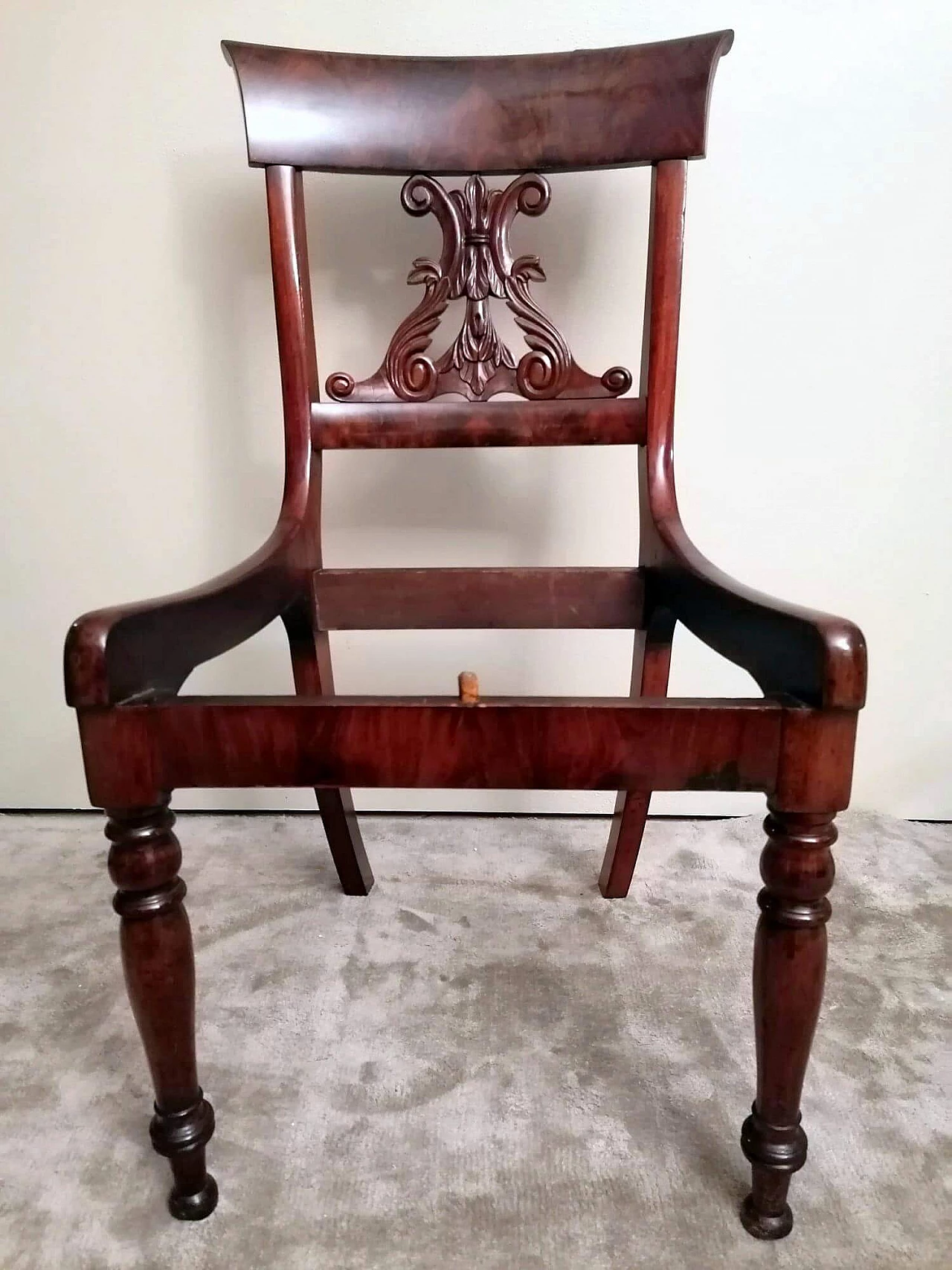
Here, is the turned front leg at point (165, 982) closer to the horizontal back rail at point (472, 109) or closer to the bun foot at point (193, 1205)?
the bun foot at point (193, 1205)

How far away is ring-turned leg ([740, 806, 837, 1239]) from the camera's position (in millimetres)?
525

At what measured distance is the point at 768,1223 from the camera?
1.93 ft

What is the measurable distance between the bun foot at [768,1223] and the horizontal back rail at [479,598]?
0.49 meters

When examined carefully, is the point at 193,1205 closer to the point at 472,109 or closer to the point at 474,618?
the point at 474,618

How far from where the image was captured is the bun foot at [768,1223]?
587mm

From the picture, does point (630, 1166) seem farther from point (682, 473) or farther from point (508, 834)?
point (682, 473)

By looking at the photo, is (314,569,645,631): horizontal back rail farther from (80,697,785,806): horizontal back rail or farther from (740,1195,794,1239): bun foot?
(740,1195,794,1239): bun foot

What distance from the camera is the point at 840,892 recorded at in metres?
1.00

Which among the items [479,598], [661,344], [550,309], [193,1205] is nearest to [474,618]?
[479,598]

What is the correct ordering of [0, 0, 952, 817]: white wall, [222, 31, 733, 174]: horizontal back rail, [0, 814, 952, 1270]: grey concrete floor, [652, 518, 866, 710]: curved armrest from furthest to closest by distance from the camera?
[0, 0, 952, 817]: white wall, [222, 31, 733, 174]: horizontal back rail, [0, 814, 952, 1270]: grey concrete floor, [652, 518, 866, 710]: curved armrest

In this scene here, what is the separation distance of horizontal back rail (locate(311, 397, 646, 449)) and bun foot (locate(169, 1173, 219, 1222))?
2.12 feet

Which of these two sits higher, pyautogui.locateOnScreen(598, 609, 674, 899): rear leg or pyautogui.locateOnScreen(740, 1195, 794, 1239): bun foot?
pyautogui.locateOnScreen(598, 609, 674, 899): rear leg

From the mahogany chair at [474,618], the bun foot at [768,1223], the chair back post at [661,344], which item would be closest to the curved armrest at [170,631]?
the mahogany chair at [474,618]

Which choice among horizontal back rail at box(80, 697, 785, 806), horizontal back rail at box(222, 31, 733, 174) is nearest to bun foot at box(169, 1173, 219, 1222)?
horizontal back rail at box(80, 697, 785, 806)
